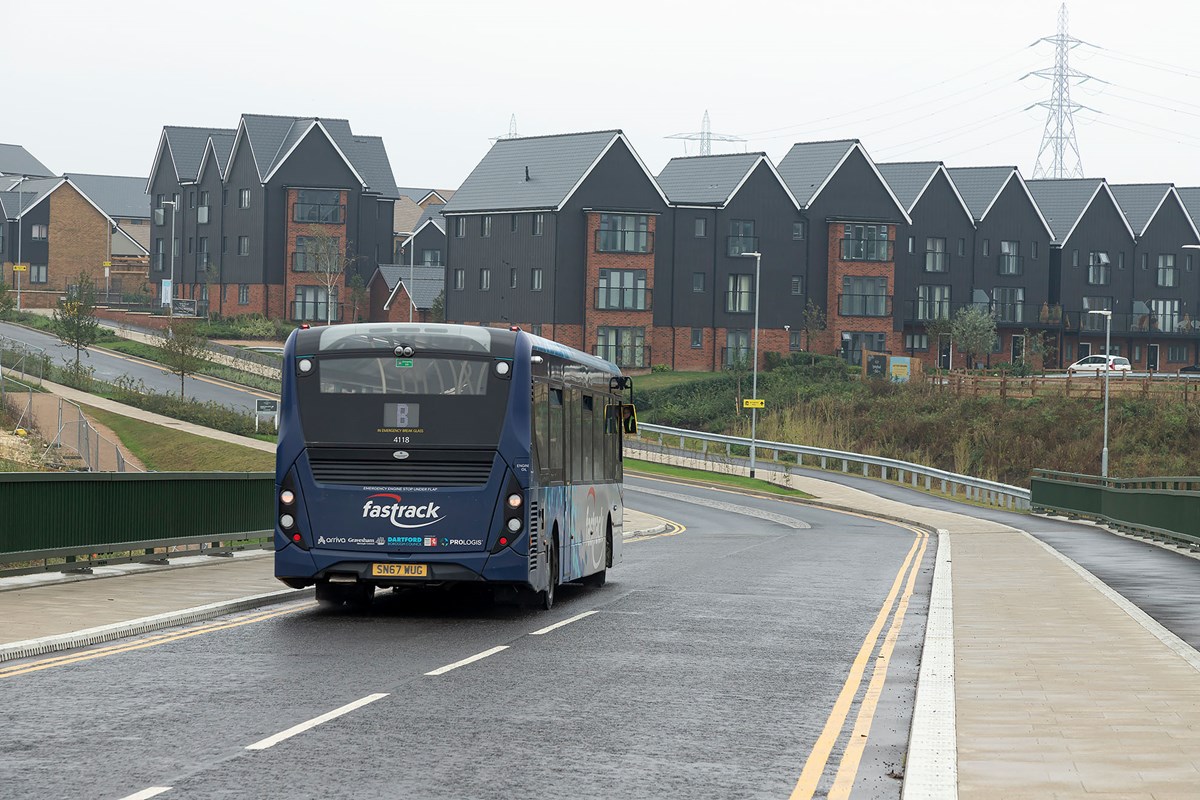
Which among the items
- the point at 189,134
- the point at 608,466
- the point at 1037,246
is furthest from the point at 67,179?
the point at 608,466

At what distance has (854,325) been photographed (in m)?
90.2

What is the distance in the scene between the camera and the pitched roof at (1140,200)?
10131 centimetres

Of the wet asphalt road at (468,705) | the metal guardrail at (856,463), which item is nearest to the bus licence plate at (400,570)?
the wet asphalt road at (468,705)

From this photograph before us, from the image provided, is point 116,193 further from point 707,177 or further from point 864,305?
point 864,305

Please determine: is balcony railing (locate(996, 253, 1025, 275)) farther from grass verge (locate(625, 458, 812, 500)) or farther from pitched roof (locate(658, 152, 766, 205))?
grass verge (locate(625, 458, 812, 500))

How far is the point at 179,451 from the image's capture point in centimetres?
5159

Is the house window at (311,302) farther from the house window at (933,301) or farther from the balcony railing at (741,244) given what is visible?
the house window at (933,301)

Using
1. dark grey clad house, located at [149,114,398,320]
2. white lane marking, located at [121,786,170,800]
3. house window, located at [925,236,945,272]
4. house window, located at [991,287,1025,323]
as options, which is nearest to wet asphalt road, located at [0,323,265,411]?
dark grey clad house, located at [149,114,398,320]

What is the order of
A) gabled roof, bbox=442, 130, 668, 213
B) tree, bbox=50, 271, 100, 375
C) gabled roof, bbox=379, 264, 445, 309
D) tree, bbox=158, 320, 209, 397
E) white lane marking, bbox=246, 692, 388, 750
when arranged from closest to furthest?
white lane marking, bbox=246, 692, 388, 750 < tree, bbox=158, 320, 209, 397 < tree, bbox=50, 271, 100, 375 < gabled roof, bbox=442, 130, 668, 213 < gabled roof, bbox=379, 264, 445, 309

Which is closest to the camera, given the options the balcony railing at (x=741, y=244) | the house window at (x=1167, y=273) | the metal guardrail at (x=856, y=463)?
the metal guardrail at (x=856, y=463)

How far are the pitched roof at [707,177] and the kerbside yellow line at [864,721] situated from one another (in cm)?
7154

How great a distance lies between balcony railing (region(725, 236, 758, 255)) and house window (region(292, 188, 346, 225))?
25.1 meters

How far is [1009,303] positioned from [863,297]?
480 inches

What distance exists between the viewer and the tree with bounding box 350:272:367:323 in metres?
96.4
